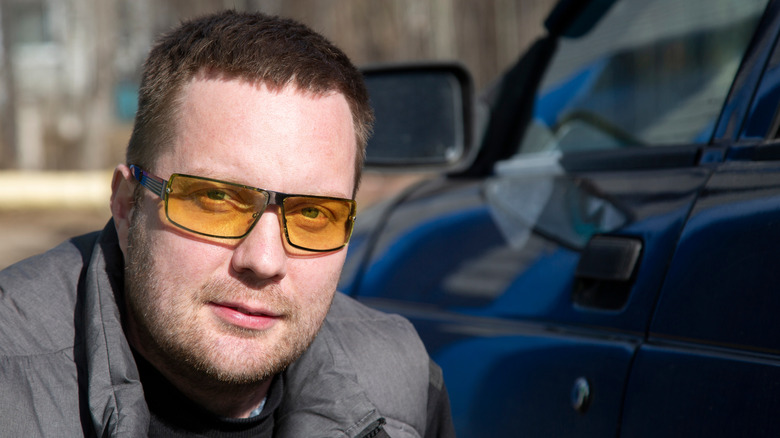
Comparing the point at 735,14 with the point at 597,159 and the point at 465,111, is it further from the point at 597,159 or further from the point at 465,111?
the point at 465,111

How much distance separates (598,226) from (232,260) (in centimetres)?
88

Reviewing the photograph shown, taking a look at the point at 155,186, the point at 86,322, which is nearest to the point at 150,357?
the point at 86,322

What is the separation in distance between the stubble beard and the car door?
2.47ft

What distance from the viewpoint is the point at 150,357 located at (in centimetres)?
190

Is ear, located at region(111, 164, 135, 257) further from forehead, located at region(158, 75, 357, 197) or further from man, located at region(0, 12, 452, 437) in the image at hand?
forehead, located at region(158, 75, 357, 197)

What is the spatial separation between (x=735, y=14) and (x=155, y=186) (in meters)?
1.60

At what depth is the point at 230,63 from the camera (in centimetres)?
186

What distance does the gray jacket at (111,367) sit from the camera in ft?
5.24

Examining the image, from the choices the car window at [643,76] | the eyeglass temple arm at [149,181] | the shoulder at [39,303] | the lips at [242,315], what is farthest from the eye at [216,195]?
the car window at [643,76]

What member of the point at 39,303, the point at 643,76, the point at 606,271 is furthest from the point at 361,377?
the point at 643,76

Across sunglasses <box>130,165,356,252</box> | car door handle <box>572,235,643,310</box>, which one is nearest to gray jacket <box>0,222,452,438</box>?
sunglasses <box>130,165,356,252</box>

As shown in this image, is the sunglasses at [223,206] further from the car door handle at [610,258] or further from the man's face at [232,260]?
the car door handle at [610,258]

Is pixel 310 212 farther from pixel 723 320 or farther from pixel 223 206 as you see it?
pixel 723 320

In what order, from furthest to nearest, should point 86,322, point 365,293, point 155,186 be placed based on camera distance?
point 365,293, point 155,186, point 86,322
